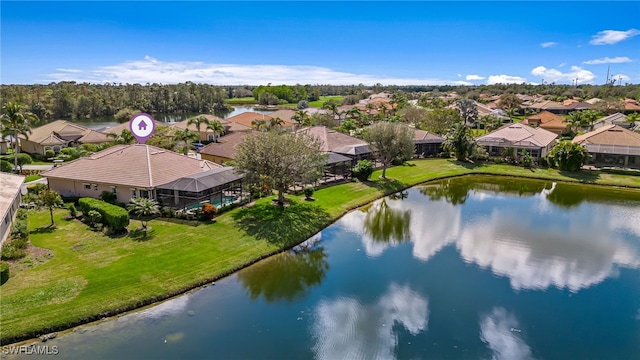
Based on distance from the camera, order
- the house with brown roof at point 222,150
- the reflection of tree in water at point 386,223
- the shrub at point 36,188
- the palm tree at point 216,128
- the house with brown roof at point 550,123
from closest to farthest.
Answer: the reflection of tree in water at point 386,223 < the shrub at point 36,188 < the house with brown roof at point 222,150 < the palm tree at point 216,128 < the house with brown roof at point 550,123

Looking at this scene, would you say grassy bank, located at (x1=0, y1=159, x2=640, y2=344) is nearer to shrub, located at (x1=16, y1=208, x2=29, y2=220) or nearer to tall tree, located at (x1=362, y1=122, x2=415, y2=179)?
shrub, located at (x1=16, y1=208, x2=29, y2=220)

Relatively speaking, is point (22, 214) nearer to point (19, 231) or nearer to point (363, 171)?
point (19, 231)

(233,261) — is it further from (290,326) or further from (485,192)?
(485,192)

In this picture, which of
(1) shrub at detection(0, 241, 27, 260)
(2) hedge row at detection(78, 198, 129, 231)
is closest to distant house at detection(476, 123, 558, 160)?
(2) hedge row at detection(78, 198, 129, 231)

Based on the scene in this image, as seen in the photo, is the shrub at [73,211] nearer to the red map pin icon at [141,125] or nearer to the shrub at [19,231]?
the shrub at [19,231]

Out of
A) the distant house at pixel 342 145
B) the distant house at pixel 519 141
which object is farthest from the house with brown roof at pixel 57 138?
the distant house at pixel 519 141

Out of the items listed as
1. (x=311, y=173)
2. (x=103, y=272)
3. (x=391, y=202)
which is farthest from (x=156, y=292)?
(x=391, y=202)

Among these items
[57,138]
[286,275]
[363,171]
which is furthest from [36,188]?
[363,171]
